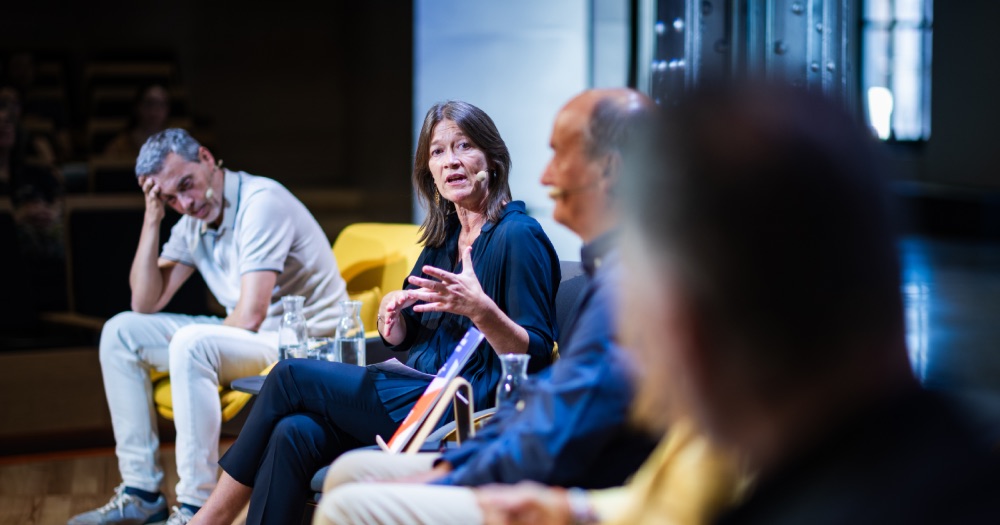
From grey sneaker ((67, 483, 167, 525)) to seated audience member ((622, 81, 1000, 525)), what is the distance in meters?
2.44

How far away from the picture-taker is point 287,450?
2188 millimetres

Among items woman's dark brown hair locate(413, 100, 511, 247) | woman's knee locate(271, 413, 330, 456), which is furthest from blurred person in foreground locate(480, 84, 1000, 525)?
woman's dark brown hair locate(413, 100, 511, 247)

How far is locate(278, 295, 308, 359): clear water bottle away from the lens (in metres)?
2.75

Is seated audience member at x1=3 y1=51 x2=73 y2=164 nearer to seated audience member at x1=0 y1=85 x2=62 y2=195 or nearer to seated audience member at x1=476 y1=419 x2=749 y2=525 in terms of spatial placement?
seated audience member at x1=0 y1=85 x2=62 y2=195

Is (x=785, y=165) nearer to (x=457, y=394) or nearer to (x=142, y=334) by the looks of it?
(x=457, y=394)

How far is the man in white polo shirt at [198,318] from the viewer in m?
2.87

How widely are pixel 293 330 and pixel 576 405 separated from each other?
1490 mm

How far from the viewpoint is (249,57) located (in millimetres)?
9164

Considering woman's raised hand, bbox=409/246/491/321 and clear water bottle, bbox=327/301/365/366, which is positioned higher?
woman's raised hand, bbox=409/246/491/321

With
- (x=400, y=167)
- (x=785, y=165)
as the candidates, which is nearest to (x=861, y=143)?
(x=785, y=165)

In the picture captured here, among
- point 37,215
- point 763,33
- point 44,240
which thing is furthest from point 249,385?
point 37,215

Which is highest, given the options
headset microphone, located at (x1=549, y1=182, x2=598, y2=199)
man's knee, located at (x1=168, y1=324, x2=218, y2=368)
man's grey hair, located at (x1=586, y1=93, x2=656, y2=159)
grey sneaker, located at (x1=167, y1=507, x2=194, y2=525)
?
man's grey hair, located at (x1=586, y1=93, x2=656, y2=159)

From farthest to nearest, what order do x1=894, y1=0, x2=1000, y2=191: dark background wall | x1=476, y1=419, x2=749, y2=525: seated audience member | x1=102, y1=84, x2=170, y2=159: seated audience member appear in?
x1=894, y1=0, x2=1000, y2=191: dark background wall < x1=102, y1=84, x2=170, y2=159: seated audience member < x1=476, y1=419, x2=749, y2=525: seated audience member

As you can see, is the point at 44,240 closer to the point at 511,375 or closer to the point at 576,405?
the point at 511,375
